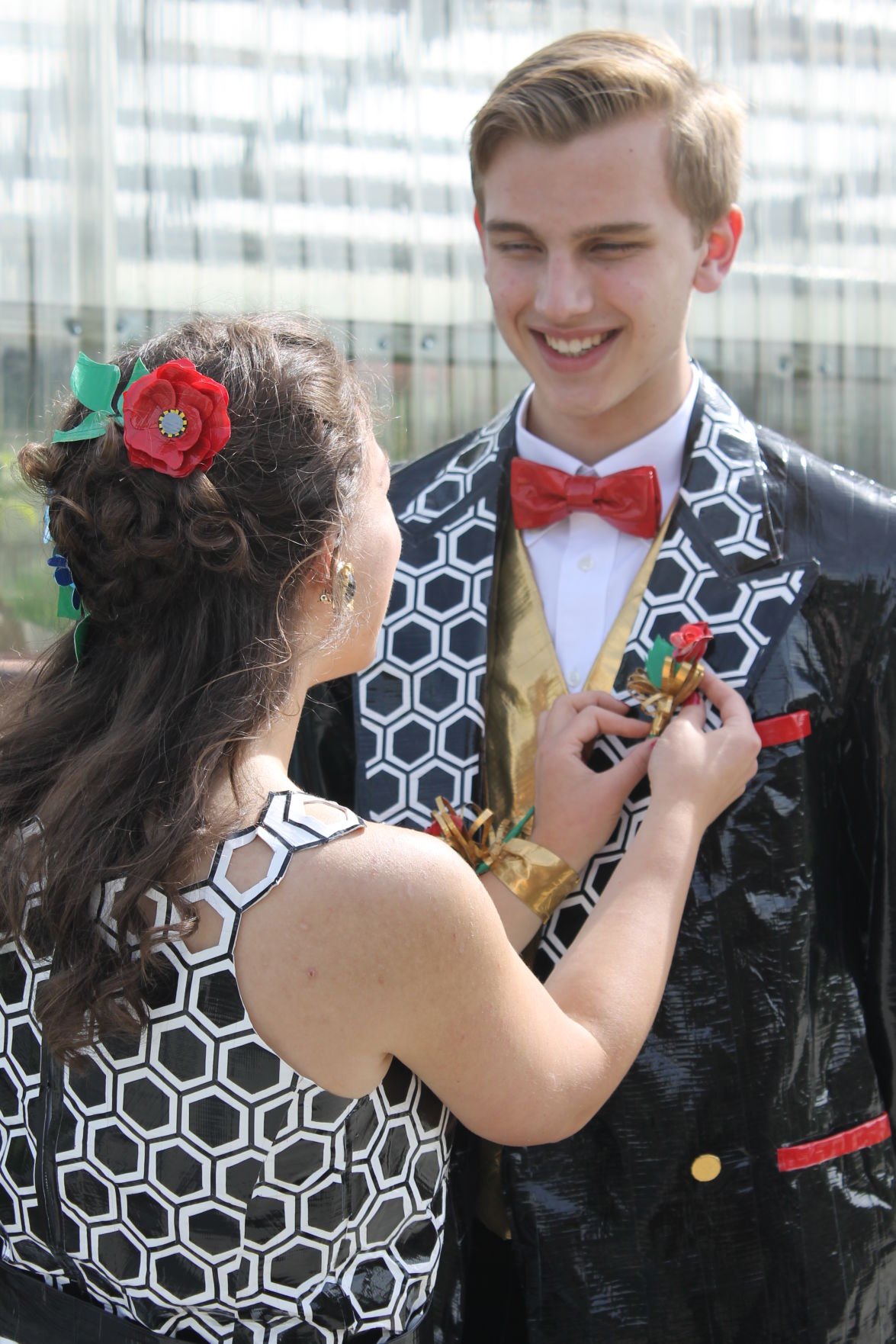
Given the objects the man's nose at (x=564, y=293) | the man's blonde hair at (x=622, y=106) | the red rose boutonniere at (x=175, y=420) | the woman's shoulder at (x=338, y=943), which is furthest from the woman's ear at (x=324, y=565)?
the man's blonde hair at (x=622, y=106)

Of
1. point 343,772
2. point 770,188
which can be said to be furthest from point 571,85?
point 770,188

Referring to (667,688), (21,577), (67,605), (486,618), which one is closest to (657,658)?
(667,688)

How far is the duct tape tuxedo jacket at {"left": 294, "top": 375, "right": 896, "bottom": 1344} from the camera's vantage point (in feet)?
5.24

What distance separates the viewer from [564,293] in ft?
5.69

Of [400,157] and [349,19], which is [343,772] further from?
[349,19]

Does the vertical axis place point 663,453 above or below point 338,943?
above

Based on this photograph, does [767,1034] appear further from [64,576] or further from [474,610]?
[64,576]

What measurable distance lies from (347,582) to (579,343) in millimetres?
709

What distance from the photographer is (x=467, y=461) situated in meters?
1.94

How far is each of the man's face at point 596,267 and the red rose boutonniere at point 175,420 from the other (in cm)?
74

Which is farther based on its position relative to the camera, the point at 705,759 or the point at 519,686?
the point at 519,686

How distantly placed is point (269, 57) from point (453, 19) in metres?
0.44

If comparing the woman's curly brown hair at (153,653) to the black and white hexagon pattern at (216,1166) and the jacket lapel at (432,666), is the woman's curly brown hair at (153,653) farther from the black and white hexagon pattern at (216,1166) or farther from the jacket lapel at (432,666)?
the jacket lapel at (432,666)

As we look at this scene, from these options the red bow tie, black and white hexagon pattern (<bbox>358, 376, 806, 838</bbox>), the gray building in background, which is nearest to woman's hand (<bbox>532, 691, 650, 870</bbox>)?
black and white hexagon pattern (<bbox>358, 376, 806, 838</bbox>)
